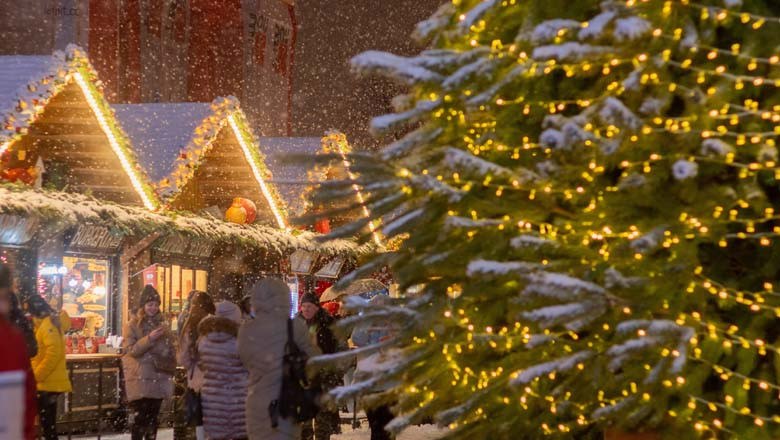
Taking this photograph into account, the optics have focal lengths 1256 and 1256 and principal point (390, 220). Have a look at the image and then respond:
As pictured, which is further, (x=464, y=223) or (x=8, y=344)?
(x=8, y=344)

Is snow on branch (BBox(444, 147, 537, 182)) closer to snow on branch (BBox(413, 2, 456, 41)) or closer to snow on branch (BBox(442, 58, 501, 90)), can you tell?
snow on branch (BBox(442, 58, 501, 90))

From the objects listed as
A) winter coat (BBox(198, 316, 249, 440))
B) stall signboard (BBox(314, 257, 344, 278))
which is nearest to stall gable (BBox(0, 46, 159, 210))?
winter coat (BBox(198, 316, 249, 440))

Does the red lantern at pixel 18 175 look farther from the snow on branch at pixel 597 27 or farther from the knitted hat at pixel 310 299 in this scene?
the snow on branch at pixel 597 27

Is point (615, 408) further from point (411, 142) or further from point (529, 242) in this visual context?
point (411, 142)

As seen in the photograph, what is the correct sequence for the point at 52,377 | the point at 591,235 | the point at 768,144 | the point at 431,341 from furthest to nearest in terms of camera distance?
the point at 52,377
the point at 431,341
the point at 591,235
the point at 768,144

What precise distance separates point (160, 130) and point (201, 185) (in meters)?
2.90

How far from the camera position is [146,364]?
13148mm

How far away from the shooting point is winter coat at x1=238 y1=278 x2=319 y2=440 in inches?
369

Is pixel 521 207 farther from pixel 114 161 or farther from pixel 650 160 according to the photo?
pixel 114 161

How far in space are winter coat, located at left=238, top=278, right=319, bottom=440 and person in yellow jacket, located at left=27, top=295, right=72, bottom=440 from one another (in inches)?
149

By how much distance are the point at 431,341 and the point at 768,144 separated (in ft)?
5.63

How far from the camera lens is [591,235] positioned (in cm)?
509

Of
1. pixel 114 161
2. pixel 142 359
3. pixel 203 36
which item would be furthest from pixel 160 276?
pixel 203 36

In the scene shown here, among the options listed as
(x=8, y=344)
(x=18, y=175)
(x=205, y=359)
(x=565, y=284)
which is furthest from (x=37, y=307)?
(x=565, y=284)
